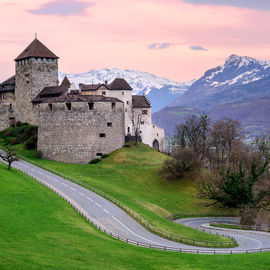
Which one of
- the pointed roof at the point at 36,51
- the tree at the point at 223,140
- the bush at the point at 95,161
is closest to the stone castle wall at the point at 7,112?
the pointed roof at the point at 36,51

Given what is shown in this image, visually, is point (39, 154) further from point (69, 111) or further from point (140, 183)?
point (140, 183)

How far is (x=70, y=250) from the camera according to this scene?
145ft

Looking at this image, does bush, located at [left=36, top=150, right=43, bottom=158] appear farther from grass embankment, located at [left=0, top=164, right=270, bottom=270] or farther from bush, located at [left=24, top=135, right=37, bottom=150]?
grass embankment, located at [left=0, top=164, right=270, bottom=270]

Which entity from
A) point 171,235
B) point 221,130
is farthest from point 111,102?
point 171,235

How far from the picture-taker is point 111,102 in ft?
362

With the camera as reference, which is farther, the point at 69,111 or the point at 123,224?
the point at 69,111

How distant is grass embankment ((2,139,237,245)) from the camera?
81.2 meters

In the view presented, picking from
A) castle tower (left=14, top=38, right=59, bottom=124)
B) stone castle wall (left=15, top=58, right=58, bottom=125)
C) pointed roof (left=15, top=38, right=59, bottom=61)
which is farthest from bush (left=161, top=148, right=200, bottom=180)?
pointed roof (left=15, top=38, right=59, bottom=61)

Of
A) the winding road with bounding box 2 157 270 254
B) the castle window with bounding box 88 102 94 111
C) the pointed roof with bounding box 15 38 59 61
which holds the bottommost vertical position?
the winding road with bounding box 2 157 270 254

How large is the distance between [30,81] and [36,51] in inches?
283

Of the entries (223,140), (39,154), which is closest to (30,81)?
(39,154)

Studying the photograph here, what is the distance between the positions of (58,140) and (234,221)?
43447mm

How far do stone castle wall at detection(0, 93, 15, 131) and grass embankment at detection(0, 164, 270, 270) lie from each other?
68056 mm

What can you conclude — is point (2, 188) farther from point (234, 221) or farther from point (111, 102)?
point (111, 102)
